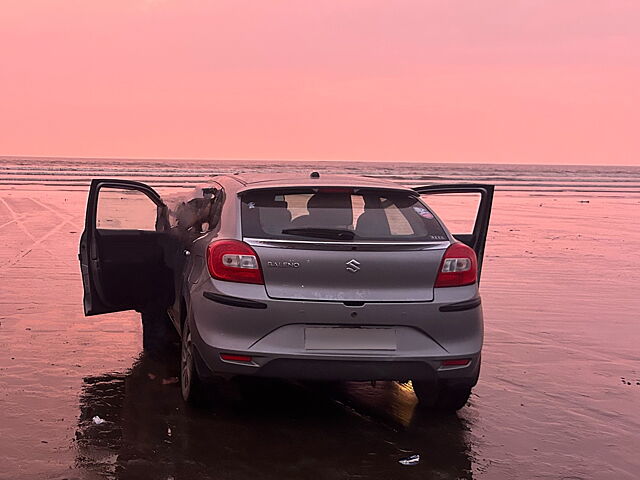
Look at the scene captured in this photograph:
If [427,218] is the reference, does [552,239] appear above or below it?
below

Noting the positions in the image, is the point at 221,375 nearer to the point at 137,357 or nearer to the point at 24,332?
the point at 137,357

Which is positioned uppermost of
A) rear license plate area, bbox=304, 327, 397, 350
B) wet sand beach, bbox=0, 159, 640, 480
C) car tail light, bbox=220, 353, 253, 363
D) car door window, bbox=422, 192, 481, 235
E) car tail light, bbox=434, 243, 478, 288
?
car tail light, bbox=434, 243, 478, 288

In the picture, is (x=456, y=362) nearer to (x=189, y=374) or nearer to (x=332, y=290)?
(x=332, y=290)

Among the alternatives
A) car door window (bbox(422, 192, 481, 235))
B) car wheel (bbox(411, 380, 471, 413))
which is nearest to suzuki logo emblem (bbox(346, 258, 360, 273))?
car wheel (bbox(411, 380, 471, 413))

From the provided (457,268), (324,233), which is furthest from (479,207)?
(324,233)

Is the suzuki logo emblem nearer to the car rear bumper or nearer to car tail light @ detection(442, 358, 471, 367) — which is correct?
the car rear bumper

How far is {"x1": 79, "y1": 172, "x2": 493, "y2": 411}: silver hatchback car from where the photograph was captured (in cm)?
498

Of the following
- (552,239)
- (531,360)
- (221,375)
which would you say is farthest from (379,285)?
(552,239)

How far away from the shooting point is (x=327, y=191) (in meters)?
5.46

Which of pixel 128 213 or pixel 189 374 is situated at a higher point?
pixel 128 213

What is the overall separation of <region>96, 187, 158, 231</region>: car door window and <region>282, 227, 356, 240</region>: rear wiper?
7.76ft

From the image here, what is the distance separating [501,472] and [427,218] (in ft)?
5.39

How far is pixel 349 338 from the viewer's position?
16.4 feet

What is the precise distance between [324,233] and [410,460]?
4.70ft
